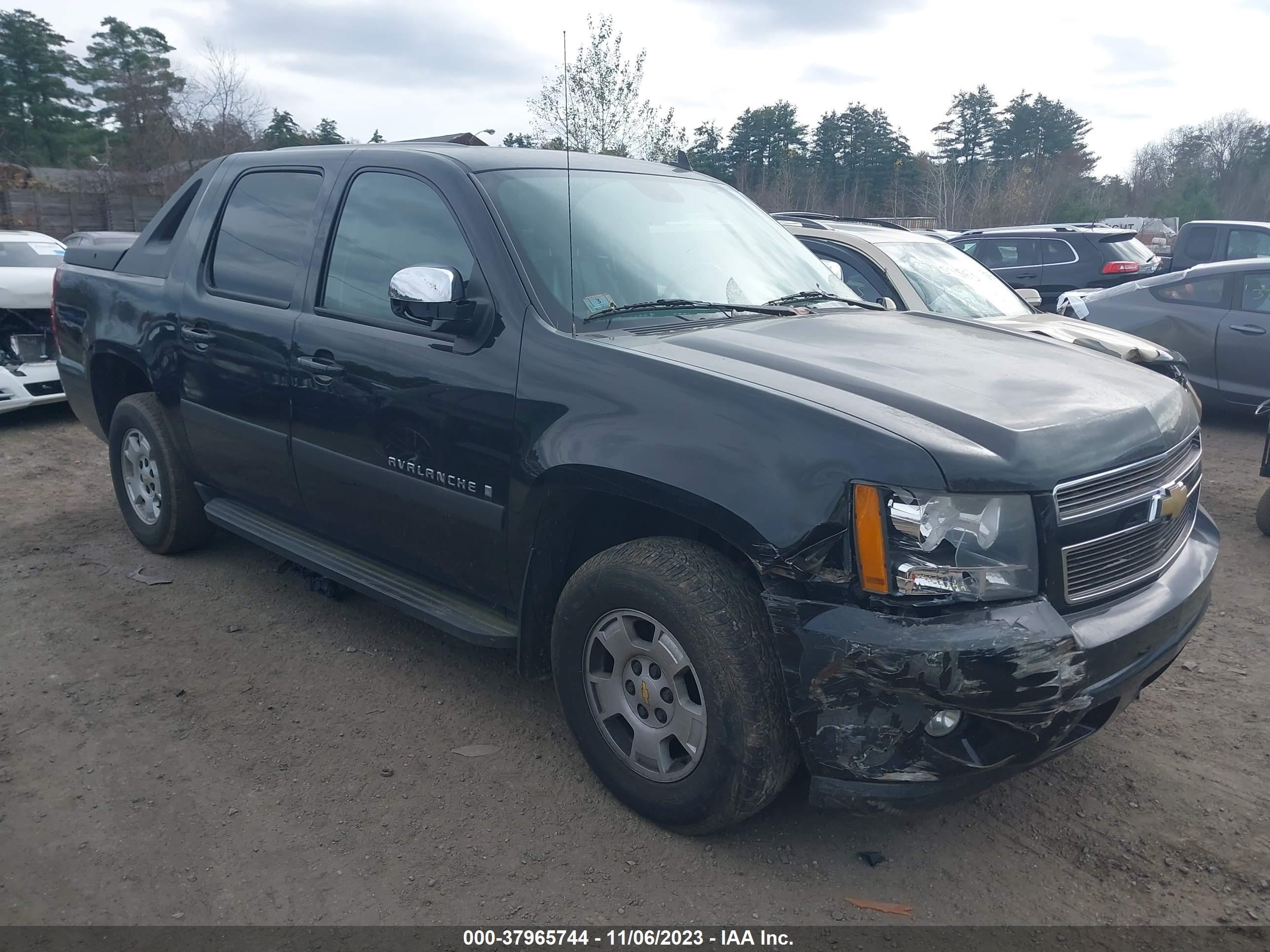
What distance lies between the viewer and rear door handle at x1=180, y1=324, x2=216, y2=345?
432cm

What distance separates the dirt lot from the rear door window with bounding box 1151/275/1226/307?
18.3ft

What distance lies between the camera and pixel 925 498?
2.35 metres

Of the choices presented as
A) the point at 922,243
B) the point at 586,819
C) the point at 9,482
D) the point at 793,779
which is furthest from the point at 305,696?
the point at 922,243

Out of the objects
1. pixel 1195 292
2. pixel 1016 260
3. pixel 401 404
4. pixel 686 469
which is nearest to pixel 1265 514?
pixel 1195 292

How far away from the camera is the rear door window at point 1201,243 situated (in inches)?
548

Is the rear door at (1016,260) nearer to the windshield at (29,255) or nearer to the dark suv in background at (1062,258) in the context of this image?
the dark suv in background at (1062,258)

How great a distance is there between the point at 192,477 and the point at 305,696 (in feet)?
5.36

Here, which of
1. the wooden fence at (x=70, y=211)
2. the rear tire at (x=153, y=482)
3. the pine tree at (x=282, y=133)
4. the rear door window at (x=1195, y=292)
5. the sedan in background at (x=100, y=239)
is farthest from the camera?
the pine tree at (x=282, y=133)

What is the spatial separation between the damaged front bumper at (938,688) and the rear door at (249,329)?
8.10 ft

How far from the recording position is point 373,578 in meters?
3.75

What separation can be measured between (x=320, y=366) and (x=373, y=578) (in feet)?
2.76

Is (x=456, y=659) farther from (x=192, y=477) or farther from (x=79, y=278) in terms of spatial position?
(x=79, y=278)

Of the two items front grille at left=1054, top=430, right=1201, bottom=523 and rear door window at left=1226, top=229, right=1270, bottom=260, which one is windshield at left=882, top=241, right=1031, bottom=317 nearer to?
front grille at left=1054, top=430, right=1201, bottom=523

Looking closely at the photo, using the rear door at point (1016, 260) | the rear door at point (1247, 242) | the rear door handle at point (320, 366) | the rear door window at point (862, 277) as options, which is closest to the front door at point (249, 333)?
the rear door handle at point (320, 366)
